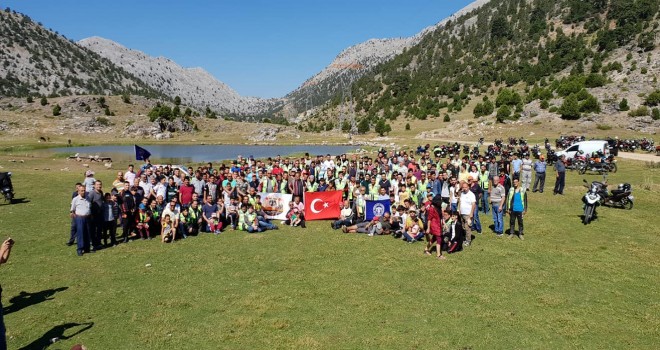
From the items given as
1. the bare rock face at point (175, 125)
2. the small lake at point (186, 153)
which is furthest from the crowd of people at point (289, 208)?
the bare rock face at point (175, 125)

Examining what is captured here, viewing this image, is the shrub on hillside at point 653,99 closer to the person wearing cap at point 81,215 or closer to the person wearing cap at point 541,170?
the person wearing cap at point 541,170

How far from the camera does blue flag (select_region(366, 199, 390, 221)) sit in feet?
60.7

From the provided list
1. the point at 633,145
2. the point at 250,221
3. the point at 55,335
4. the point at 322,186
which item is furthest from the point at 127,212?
the point at 633,145

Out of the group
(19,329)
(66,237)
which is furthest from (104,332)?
(66,237)

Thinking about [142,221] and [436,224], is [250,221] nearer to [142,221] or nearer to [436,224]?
[142,221]

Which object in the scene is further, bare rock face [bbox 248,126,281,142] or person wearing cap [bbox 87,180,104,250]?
bare rock face [bbox 248,126,281,142]

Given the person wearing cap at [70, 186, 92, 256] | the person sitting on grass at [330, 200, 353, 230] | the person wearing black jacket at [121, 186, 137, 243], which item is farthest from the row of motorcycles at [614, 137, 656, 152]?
the person wearing cap at [70, 186, 92, 256]

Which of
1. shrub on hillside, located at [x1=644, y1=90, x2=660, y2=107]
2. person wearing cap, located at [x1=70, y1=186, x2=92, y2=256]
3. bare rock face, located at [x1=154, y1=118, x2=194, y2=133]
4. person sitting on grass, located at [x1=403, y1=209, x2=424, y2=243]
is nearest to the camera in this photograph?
person wearing cap, located at [x1=70, y1=186, x2=92, y2=256]

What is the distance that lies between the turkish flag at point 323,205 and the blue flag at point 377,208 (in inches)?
74.5

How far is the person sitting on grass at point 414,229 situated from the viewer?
53.3ft

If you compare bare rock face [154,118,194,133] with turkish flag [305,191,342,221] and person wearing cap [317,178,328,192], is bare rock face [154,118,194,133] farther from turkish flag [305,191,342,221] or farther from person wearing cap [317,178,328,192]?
turkish flag [305,191,342,221]

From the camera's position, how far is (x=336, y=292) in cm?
1142

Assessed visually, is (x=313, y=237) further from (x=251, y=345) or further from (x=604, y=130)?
(x=604, y=130)

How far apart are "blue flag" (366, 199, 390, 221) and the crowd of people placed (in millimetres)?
208
